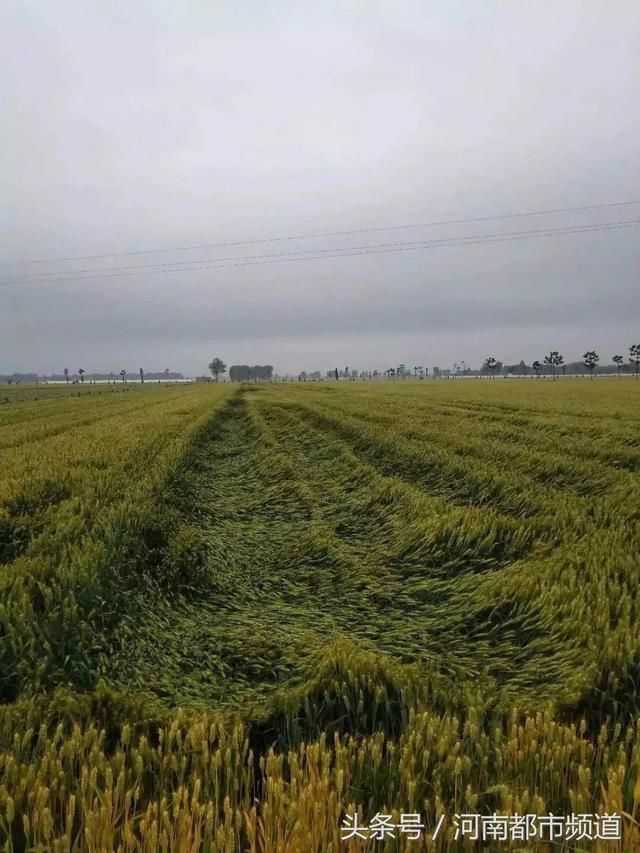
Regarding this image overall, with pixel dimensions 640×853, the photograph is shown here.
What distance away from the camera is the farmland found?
2064 mm

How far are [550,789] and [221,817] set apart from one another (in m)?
1.52

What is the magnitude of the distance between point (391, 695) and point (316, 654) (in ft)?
2.42

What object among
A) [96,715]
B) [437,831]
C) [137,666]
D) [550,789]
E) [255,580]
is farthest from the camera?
[255,580]

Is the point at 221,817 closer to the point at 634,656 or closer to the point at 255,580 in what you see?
the point at 634,656


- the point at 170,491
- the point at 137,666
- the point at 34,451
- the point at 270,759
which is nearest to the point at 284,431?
the point at 34,451

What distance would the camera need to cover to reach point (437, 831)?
6.16 feet

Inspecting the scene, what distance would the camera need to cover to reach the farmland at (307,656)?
81.3 inches

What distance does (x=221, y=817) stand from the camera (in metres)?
2.18

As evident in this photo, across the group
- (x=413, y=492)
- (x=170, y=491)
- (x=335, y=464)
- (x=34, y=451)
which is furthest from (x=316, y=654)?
(x=34, y=451)

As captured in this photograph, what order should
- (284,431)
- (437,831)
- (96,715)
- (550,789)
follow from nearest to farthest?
(437,831) → (550,789) → (96,715) → (284,431)

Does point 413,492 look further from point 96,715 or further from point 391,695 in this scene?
point 96,715

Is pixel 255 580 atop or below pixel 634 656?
below

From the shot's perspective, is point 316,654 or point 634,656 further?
point 316,654

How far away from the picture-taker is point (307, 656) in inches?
148
